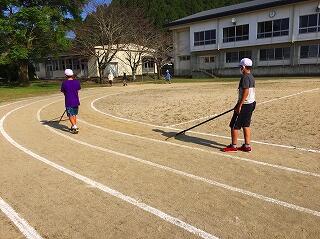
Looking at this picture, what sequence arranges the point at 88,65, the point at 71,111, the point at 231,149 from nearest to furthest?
1. the point at 231,149
2. the point at 71,111
3. the point at 88,65

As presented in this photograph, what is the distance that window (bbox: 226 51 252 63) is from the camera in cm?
4297

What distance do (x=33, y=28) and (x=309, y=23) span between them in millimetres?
28785

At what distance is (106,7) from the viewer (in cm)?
4250

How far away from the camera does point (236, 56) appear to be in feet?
144

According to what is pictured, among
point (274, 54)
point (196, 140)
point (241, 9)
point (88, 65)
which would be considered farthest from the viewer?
point (88, 65)

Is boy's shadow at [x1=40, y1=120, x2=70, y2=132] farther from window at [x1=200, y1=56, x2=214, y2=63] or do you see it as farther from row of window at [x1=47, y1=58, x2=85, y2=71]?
row of window at [x1=47, y1=58, x2=85, y2=71]

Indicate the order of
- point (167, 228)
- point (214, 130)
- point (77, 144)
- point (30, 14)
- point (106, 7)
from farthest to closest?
point (106, 7), point (30, 14), point (214, 130), point (77, 144), point (167, 228)

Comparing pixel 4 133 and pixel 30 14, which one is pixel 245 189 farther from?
pixel 30 14

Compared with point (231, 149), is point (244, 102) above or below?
above

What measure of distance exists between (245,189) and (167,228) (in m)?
1.59

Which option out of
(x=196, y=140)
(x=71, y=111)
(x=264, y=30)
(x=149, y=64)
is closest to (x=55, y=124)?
(x=71, y=111)

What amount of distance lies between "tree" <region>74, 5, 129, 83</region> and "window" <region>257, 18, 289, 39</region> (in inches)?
660

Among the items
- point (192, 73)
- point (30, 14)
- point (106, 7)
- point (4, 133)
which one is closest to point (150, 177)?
point (4, 133)

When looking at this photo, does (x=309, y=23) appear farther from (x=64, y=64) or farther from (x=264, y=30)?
(x=64, y=64)
